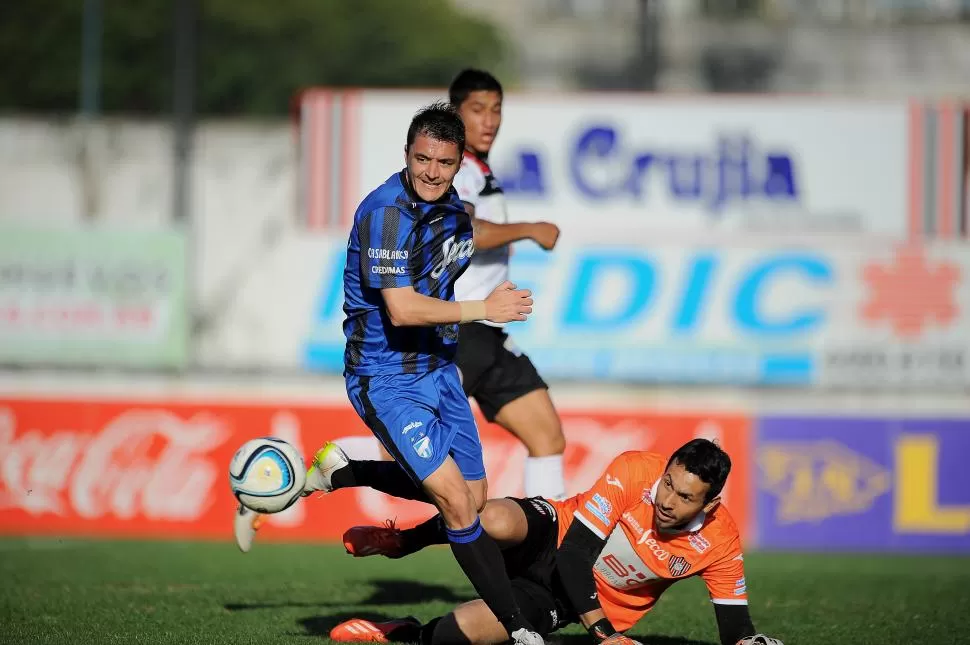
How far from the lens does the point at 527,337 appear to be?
16469 millimetres

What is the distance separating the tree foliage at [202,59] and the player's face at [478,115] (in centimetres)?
1581

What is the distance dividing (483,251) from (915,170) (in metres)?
10.8

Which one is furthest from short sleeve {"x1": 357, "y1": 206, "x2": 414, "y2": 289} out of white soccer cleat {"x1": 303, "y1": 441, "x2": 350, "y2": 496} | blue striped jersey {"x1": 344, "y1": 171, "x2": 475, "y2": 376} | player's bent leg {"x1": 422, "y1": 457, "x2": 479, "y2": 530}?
white soccer cleat {"x1": 303, "y1": 441, "x2": 350, "y2": 496}

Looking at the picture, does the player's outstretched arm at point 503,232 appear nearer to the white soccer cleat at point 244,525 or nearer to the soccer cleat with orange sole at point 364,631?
the white soccer cleat at point 244,525

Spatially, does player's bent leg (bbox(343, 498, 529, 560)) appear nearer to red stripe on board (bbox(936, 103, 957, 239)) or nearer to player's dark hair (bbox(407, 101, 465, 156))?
player's dark hair (bbox(407, 101, 465, 156))

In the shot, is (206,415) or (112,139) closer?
(206,415)

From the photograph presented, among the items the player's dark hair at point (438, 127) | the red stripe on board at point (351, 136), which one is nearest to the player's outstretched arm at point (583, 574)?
the player's dark hair at point (438, 127)

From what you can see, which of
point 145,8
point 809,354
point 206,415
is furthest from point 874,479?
point 145,8

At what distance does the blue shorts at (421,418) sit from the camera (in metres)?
5.93

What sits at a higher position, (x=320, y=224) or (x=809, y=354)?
(x=320, y=224)

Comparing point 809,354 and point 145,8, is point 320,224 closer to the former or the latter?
point 809,354

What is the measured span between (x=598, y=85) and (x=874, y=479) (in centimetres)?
1372

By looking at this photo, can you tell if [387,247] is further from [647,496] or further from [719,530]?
[719,530]

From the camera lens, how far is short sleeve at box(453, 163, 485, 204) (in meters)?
7.37
